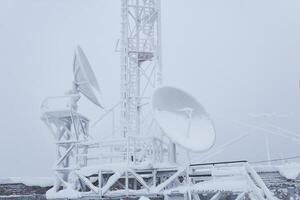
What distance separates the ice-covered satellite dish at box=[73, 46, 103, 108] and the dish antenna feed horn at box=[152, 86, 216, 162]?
18.4 feet

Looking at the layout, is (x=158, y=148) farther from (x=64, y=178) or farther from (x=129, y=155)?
(x=64, y=178)

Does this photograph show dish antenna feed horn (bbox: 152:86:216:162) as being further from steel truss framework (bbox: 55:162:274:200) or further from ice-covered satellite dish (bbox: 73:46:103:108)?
ice-covered satellite dish (bbox: 73:46:103:108)

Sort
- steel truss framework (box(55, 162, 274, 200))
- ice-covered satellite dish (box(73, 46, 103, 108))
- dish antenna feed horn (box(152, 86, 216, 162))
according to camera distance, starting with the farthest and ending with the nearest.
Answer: ice-covered satellite dish (box(73, 46, 103, 108))
dish antenna feed horn (box(152, 86, 216, 162))
steel truss framework (box(55, 162, 274, 200))

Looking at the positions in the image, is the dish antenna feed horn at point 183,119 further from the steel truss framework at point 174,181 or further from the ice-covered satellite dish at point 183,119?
the steel truss framework at point 174,181

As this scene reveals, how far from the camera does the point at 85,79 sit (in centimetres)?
2453

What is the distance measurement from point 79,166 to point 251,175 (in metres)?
10.9

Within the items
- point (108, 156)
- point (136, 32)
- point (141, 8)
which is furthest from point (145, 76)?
point (108, 156)

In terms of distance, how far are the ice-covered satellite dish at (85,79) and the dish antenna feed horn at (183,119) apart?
5.62m

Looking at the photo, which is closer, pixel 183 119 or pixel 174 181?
pixel 183 119

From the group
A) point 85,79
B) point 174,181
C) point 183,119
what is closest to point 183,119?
point 183,119

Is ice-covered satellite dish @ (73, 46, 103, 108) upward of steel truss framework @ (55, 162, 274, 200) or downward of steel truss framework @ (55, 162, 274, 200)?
upward

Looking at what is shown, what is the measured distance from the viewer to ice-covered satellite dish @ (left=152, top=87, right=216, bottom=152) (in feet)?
65.5

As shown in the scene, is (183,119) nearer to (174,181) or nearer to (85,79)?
(174,181)

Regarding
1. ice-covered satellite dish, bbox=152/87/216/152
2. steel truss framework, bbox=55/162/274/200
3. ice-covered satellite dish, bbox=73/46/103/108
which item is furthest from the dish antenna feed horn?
ice-covered satellite dish, bbox=73/46/103/108
